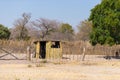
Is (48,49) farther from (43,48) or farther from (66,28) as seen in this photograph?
(66,28)

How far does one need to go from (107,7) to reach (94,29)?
360 cm

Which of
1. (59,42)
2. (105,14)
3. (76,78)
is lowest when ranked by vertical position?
(76,78)

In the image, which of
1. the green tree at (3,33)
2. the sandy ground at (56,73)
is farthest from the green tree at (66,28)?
the sandy ground at (56,73)

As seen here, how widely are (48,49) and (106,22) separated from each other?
8.96 meters

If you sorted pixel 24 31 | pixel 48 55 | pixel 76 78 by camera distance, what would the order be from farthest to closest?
pixel 24 31 → pixel 48 55 → pixel 76 78

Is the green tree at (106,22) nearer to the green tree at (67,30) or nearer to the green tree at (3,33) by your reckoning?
the green tree at (3,33)

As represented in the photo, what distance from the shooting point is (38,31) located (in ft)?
353

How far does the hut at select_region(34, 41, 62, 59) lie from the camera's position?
45.2 m

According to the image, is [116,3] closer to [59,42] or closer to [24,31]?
[59,42]

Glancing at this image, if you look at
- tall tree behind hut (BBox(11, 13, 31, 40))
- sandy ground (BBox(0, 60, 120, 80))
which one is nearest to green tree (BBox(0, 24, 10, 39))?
tall tree behind hut (BBox(11, 13, 31, 40))

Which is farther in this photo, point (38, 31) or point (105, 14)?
point (38, 31)


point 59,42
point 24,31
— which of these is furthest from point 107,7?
point 24,31

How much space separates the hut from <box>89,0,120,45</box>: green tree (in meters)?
6.26

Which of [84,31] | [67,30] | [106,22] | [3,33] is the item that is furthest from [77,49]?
[67,30]
